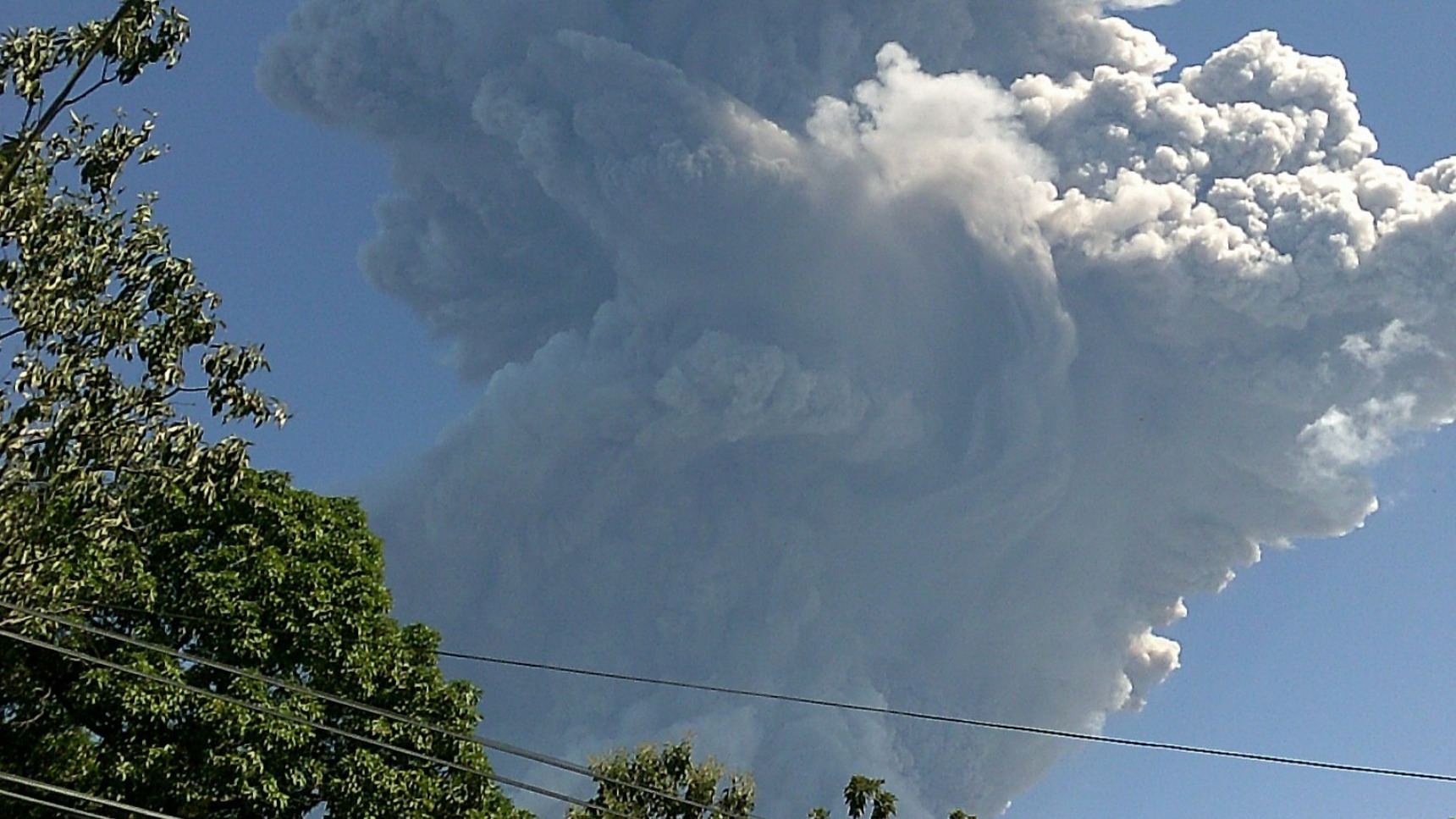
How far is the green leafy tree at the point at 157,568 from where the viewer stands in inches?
569

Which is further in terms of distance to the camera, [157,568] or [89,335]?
[157,568]

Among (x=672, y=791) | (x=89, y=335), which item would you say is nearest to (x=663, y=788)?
(x=672, y=791)

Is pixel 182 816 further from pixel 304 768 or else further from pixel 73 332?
pixel 73 332

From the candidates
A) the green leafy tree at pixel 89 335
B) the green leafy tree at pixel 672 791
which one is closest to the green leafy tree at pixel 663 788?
the green leafy tree at pixel 672 791

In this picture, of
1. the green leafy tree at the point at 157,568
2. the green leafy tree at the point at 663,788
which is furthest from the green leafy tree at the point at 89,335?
the green leafy tree at the point at 663,788

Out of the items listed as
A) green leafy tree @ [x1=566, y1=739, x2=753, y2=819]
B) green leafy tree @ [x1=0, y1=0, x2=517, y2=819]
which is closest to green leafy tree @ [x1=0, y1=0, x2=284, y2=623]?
green leafy tree @ [x1=0, y1=0, x2=517, y2=819]

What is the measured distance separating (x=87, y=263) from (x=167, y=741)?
1077cm

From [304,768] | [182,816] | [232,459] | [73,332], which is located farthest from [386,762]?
[73,332]

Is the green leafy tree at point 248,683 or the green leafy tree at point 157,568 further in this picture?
the green leafy tree at point 248,683

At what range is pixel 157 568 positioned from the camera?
81.5ft

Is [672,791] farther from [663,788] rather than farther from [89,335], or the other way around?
[89,335]

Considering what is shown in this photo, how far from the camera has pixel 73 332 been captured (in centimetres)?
1479

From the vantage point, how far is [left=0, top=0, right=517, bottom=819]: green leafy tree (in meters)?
14.4

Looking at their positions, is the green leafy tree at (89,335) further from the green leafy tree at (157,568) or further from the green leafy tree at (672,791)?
the green leafy tree at (672,791)
